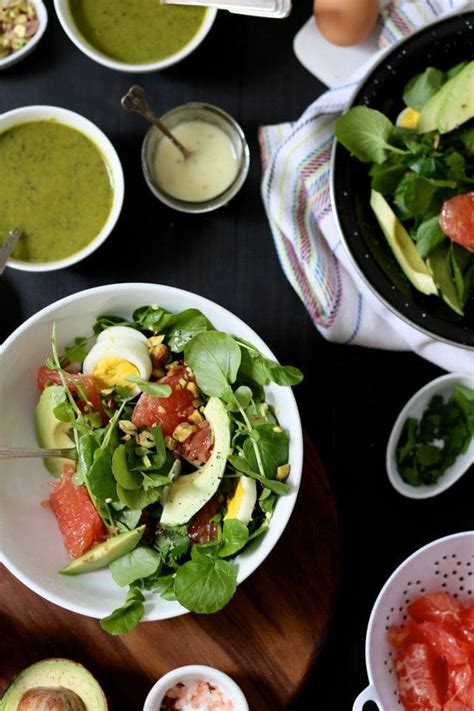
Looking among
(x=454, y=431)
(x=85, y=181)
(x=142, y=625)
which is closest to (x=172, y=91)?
(x=85, y=181)

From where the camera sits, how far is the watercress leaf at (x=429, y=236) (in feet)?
5.51

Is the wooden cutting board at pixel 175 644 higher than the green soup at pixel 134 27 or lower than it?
lower

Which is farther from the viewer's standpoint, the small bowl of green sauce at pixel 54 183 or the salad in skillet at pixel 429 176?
the small bowl of green sauce at pixel 54 183

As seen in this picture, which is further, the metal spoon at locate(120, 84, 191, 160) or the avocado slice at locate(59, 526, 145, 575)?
the metal spoon at locate(120, 84, 191, 160)

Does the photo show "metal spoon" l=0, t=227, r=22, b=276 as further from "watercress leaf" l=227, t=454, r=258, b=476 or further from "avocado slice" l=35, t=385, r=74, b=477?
"watercress leaf" l=227, t=454, r=258, b=476

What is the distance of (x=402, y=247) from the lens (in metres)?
1.74

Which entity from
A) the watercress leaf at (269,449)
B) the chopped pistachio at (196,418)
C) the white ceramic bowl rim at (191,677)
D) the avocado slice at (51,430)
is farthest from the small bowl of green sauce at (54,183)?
the white ceramic bowl rim at (191,677)

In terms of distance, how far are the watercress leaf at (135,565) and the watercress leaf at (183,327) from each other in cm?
35

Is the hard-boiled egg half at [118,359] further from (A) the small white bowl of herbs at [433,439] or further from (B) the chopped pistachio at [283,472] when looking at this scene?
(A) the small white bowl of herbs at [433,439]

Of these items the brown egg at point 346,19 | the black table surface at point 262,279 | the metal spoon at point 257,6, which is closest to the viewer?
the metal spoon at point 257,6

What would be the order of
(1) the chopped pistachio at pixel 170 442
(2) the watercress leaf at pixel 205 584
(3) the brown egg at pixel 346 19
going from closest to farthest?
(2) the watercress leaf at pixel 205 584
(1) the chopped pistachio at pixel 170 442
(3) the brown egg at pixel 346 19

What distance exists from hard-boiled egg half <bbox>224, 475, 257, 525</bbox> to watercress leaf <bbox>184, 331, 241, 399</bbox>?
0.15 meters

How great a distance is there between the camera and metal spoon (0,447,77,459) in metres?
1.50

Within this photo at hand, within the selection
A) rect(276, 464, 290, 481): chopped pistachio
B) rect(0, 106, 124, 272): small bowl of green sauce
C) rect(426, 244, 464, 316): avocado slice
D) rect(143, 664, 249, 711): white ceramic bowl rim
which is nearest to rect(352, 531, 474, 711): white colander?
rect(143, 664, 249, 711): white ceramic bowl rim
